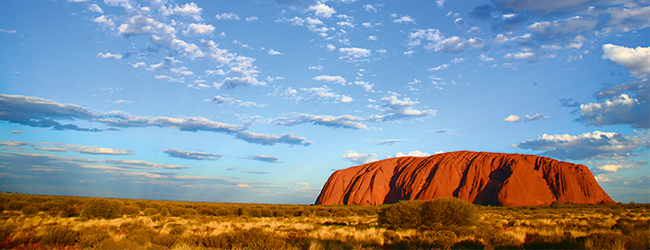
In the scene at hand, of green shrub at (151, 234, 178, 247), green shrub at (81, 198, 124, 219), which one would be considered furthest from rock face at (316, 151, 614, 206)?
green shrub at (151, 234, 178, 247)

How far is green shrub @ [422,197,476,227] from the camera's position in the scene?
51.0 ft

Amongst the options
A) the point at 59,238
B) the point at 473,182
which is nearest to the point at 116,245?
the point at 59,238

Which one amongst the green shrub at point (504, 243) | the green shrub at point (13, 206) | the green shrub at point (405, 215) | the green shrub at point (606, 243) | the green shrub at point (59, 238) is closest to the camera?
the green shrub at point (606, 243)

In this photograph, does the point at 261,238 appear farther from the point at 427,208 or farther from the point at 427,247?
the point at 427,208

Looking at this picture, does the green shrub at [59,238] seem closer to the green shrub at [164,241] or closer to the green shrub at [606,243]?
the green shrub at [164,241]

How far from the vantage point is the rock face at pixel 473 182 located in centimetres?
5944

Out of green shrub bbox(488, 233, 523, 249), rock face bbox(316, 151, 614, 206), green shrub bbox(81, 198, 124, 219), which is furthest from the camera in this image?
rock face bbox(316, 151, 614, 206)

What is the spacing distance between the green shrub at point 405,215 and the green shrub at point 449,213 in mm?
382

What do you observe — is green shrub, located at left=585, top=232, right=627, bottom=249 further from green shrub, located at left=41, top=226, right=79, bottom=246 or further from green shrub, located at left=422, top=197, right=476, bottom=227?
green shrub, located at left=41, top=226, right=79, bottom=246

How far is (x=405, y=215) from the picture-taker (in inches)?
656

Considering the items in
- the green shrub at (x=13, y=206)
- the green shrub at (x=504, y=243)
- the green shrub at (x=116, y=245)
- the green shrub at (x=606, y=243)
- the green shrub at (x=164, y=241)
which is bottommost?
the green shrub at (x=13, y=206)

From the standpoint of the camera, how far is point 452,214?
15688mm

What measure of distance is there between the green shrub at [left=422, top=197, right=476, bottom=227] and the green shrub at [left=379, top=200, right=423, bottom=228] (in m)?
0.38

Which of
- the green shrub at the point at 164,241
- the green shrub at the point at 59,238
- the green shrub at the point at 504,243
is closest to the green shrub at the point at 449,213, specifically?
the green shrub at the point at 504,243
